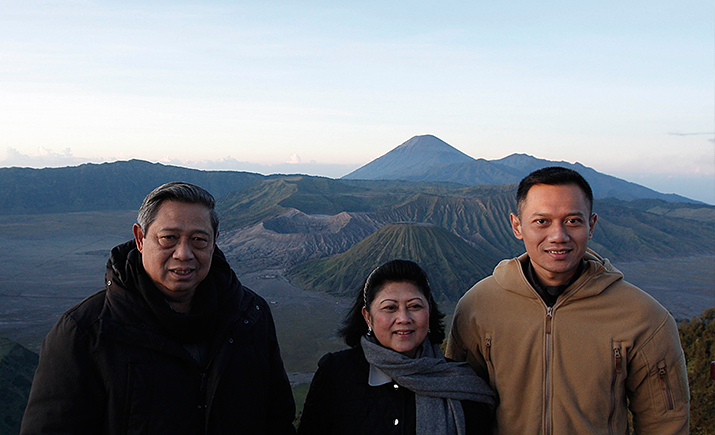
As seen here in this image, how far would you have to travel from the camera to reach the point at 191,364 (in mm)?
2316

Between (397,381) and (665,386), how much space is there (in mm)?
1453

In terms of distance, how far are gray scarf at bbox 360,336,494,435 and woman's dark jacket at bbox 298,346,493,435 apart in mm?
69

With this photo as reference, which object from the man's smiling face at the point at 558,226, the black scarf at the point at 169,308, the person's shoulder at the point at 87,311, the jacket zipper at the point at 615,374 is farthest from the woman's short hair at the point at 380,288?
the person's shoulder at the point at 87,311

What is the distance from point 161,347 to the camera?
223cm

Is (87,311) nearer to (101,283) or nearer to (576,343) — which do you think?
(576,343)

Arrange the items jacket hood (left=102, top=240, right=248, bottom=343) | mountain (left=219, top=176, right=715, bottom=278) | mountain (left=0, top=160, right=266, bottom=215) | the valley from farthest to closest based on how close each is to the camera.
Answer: mountain (left=0, top=160, right=266, bottom=215) → mountain (left=219, top=176, right=715, bottom=278) → the valley → jacket hood (left=102, top=240, right=248, bottom=343)

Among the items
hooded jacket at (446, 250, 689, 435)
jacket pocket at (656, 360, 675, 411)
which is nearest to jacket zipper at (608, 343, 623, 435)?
hooded jacket at (446, 250, 689, 435)

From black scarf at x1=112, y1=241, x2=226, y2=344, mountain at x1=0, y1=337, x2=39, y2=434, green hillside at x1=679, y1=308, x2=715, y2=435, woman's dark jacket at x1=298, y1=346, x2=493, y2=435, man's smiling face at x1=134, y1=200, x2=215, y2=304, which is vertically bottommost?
mountain at x1=0, y1=337, x2=39, y2=434

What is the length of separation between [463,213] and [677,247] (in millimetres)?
29820

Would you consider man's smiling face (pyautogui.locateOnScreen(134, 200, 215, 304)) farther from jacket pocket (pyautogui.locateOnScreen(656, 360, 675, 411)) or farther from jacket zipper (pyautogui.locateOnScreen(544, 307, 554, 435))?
jacket pocket (pyautogui.locateOnScreen(656, 360, 675, 411))

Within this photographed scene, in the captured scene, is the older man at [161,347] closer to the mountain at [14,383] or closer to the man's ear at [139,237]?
the man's ear at [139,237]

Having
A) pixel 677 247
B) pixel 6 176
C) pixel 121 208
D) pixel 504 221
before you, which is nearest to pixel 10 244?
pixel 121 208

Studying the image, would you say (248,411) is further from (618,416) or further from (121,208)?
(121,208)

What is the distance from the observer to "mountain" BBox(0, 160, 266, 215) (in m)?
88.2
